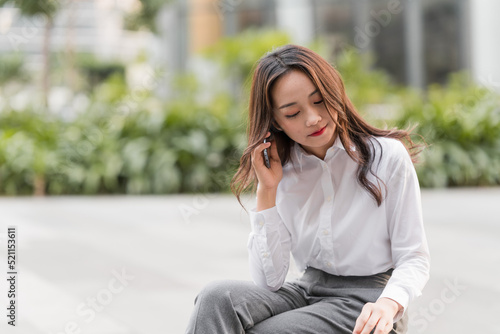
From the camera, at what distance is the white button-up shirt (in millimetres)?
1900

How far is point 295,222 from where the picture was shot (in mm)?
2113

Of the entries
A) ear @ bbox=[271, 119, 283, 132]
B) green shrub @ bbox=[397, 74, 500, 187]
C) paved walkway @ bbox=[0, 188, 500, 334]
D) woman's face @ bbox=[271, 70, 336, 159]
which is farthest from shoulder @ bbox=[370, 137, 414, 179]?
green shrub @ bbox=[397, 74, 500, 187]

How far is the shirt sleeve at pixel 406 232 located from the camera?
1.84 m

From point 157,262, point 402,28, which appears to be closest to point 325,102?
point 157,262

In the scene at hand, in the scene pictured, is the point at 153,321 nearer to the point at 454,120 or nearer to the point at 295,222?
the point at 295,222

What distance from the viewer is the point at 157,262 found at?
4801 millimetres

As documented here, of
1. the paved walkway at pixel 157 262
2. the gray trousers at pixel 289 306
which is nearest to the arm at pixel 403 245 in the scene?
the gray trousers at pixel 289 306

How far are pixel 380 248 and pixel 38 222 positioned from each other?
5447 mm

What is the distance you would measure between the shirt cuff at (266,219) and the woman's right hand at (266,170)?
0.07 metres

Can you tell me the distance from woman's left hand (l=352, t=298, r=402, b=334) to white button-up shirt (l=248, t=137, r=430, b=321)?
0.25ft

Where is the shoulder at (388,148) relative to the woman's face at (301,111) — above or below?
below

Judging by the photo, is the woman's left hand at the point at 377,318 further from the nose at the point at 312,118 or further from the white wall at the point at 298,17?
the white wall at the point at 298,17

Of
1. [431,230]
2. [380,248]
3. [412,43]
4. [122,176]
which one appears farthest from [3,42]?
[380,248]

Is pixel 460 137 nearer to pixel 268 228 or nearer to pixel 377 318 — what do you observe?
pixel 268 228
